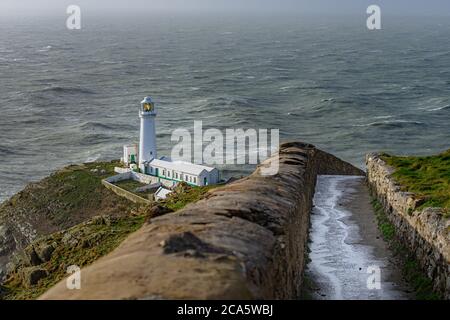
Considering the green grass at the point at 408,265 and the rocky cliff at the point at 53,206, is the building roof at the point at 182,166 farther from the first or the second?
the green grass at the point at 408,265

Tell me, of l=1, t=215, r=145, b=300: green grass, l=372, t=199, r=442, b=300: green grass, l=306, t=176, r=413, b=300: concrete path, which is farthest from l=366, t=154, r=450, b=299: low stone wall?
l=1, t=215, r=145, b=300: green grass

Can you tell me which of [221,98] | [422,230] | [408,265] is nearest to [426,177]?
[422,230]

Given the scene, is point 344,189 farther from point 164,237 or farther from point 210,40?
point 210,40

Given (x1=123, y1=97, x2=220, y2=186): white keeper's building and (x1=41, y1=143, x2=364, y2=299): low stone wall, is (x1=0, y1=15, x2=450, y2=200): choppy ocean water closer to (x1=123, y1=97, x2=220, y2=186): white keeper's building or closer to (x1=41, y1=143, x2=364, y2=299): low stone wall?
(x1=123, y1=97, x2=220, y2=186): white keeper's building

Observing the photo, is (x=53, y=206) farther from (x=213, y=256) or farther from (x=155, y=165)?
(x=213, y=256)
